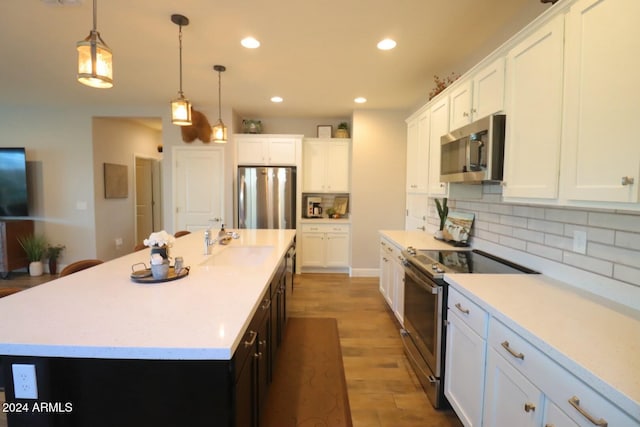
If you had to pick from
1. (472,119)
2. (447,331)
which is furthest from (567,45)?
(447,331)

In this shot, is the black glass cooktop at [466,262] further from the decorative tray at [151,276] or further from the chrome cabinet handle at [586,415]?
the decorative tray at [151,276]

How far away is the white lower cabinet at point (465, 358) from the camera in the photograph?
148 centimetres

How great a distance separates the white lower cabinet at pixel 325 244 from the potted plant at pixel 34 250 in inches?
162

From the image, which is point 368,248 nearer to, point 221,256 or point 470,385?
point 221,256

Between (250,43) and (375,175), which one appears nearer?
(250,43)


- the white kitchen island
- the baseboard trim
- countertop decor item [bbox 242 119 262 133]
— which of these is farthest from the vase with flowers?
countertop decor item [bbox 242 119 262 133]

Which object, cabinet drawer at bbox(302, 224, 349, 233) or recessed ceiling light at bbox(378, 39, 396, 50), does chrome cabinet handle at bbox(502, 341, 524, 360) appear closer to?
recessed ceiling light at bbox(378, 39, 396, 50)

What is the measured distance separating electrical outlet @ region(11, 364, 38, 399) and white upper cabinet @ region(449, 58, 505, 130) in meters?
2.52

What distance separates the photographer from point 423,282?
2.07m

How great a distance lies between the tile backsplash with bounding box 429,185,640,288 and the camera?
→ 4.45ft

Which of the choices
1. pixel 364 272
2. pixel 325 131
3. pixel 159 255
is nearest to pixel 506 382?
pixel 159 255

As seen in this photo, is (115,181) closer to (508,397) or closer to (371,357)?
(371,357)

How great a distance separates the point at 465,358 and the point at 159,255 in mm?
1740

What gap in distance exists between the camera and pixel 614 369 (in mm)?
880
